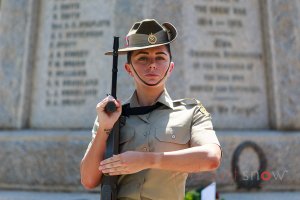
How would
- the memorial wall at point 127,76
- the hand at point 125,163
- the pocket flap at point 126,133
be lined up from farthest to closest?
1. the memorial wall at point 127,76
2. the pocket flap at point 126,133
3. the hand at point 125,163

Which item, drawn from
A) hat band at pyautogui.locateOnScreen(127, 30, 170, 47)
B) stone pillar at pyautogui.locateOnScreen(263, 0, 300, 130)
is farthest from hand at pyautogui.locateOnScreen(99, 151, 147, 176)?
stone pillar at pyautogui.locateOnScreen(263, 0, 300, 130)

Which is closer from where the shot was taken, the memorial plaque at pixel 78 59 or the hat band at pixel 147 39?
the hat band at pixel 147 39

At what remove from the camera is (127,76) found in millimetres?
3723

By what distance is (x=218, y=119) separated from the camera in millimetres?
3807

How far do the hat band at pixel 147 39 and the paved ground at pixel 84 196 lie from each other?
2154 mm

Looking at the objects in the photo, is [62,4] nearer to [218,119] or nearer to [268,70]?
[218,119]

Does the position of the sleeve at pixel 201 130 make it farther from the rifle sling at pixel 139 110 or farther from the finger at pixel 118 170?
the finger at pixel 118 170

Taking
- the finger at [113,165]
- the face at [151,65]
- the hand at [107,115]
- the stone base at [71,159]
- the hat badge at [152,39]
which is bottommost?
the stone base at [71,159]

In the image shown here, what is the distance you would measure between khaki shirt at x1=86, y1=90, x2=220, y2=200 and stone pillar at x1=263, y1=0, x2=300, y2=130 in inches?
107

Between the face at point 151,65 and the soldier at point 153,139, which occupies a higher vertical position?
the face at point 151,65

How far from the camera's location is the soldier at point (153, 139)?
1.28m

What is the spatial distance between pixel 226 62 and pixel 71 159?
2172 mm

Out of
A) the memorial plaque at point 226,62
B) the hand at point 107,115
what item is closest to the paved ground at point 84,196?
the memorial plaque at point 226,62

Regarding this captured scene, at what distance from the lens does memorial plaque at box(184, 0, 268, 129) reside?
3.83 m
